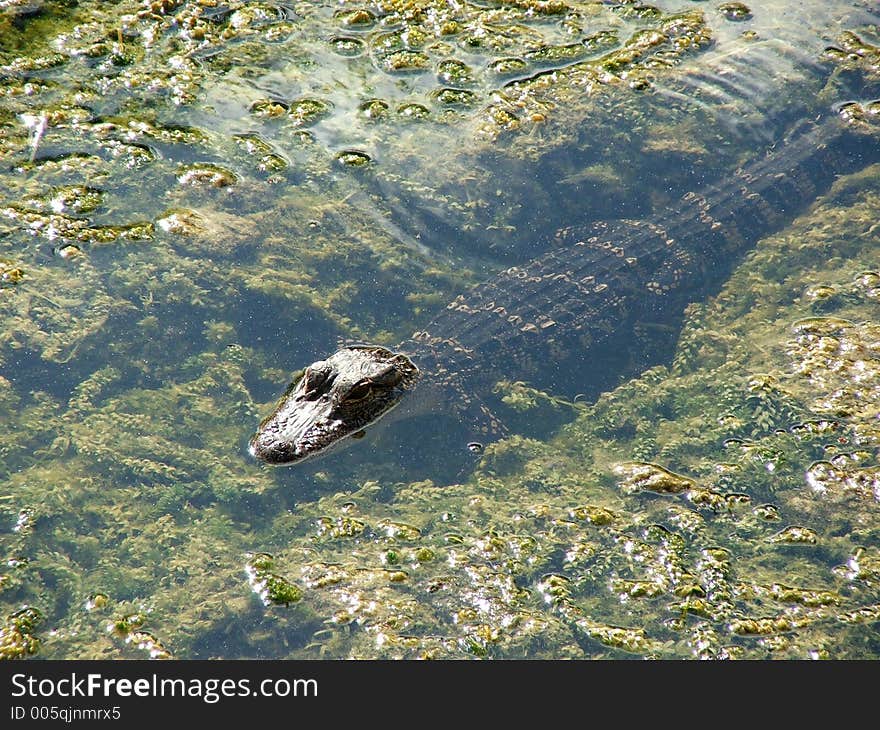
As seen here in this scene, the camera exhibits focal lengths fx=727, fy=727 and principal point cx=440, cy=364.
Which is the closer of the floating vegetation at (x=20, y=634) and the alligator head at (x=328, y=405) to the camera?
the floating vegetation at (x=20, y=634)

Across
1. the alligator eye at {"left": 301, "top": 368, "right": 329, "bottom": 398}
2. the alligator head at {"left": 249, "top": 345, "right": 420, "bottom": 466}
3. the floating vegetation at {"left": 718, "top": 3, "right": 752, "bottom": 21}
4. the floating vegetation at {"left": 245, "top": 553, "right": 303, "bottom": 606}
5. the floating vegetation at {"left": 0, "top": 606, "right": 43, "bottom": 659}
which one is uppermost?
the floating vegetation at {"left": 718, "top": 3, "right": 752, "bottom": 21}

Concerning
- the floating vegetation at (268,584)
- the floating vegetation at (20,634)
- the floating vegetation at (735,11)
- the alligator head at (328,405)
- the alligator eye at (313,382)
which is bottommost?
the floating vegetation at (268,584)

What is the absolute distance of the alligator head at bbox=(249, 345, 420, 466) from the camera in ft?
14.2

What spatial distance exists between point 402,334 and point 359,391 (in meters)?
0.90

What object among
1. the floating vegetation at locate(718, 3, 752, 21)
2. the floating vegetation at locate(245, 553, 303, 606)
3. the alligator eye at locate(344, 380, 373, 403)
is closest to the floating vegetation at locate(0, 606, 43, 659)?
the floating vegetation at locate(245, 553, 303, 606)

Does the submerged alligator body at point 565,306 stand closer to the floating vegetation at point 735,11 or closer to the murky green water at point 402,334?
the murky green water at point 402,334

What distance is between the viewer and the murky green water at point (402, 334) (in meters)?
3.67

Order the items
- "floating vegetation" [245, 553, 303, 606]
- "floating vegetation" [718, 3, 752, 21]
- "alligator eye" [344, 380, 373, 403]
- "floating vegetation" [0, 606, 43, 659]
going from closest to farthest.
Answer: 1. "floating vegetation" [0, 606, 43, 659]
2. "floating vegetation" [245, 553, 303, 606]
3. "alligator eye" [344, 380, 373, 403]
4. "floating vegetation" [718, 3, 752, 21]

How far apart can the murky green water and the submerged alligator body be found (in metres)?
0.18

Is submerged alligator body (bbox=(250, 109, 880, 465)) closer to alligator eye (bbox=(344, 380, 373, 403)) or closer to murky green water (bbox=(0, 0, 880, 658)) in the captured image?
alligator eye (bbox=(344, 380, 373, 403))

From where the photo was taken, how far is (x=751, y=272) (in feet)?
19.3

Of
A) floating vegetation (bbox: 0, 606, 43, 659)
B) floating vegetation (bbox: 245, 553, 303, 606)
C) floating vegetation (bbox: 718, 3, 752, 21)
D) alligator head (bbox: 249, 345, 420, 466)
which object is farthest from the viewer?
floating vegetation (bbox: 718, 3, 752, 21)

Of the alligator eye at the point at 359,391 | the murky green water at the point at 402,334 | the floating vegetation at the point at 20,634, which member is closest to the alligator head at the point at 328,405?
the alligator eye at the point at 359,391

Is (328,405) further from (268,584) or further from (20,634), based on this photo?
(20,634)
